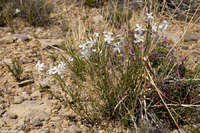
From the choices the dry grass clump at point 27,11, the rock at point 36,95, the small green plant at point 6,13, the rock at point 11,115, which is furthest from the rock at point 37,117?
the dry grass clump at point 27,11

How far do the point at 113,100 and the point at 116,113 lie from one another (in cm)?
18

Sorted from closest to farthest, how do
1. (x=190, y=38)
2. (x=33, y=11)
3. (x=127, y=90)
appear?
(x=127, y=90)
(x=190, y=38)
(x=33, y=11)

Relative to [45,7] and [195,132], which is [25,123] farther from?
[45,7]

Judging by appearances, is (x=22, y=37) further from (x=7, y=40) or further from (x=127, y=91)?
(x=127, y=91)

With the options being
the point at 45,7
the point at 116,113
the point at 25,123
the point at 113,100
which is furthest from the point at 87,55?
the point at 45,7

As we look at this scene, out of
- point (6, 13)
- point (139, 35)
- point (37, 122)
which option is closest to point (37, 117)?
point (37, 122)

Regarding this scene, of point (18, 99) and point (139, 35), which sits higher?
point (139, 35)

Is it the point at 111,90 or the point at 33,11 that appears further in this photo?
the point at 33,11

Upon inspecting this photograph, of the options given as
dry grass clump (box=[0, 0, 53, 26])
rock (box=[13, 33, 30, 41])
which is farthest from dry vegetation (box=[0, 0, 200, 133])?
dry grass clump (box=[0, 0, 53, 26])

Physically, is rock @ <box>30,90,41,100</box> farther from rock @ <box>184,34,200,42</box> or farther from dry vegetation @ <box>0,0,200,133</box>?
rock @ <box>184,34,200,42</box>

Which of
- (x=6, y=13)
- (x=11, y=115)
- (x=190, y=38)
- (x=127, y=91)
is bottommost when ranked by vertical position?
(x=11, y=115)

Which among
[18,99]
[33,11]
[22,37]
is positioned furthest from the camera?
[33,11]

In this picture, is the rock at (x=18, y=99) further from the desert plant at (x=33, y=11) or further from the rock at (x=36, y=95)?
the desert plant at (x=33, y=11)

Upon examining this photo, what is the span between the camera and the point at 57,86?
268cm
